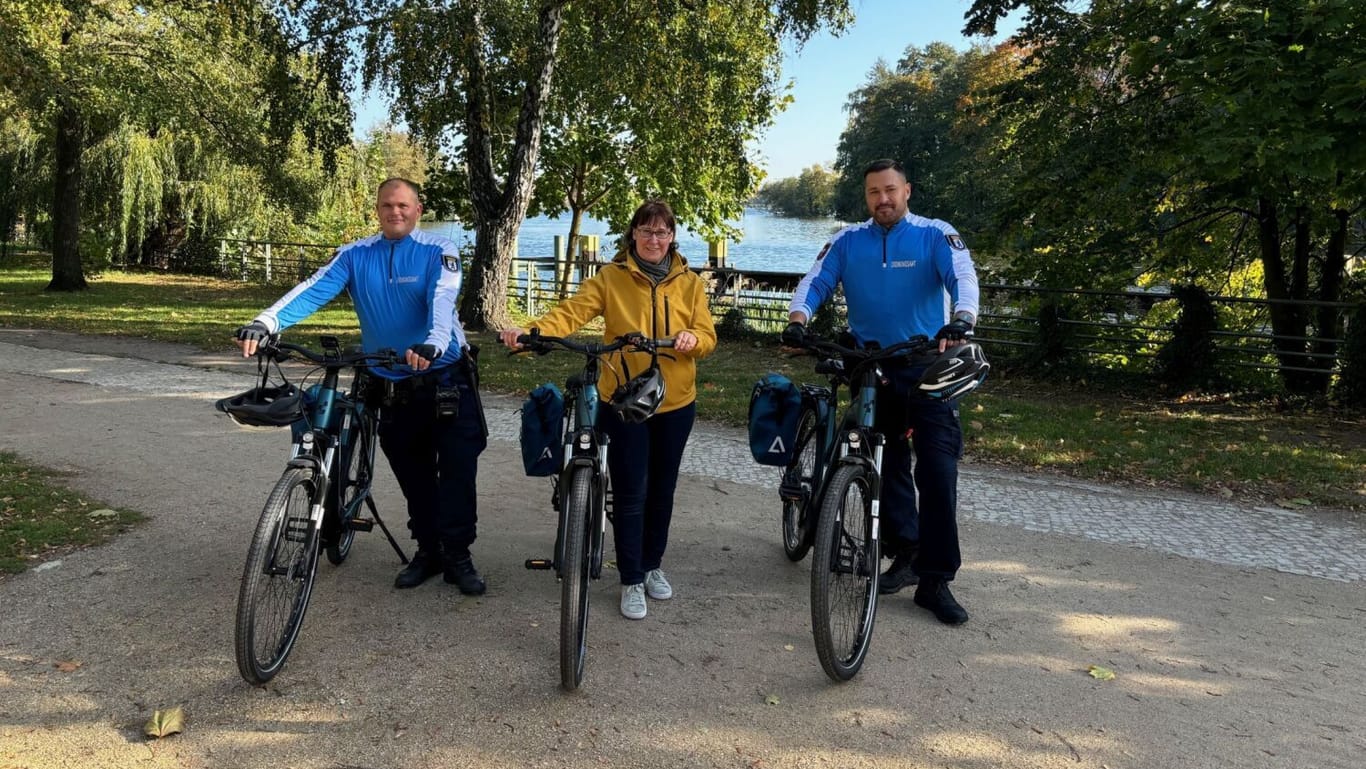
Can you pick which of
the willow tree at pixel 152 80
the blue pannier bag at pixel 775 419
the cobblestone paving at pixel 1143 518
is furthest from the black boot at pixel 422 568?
the willow tree at pixel 152 80

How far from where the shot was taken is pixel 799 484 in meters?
4.59

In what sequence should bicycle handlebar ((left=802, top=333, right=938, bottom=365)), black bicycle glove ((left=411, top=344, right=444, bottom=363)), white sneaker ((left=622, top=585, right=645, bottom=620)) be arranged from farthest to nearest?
white sneaker ((left=622, top=585, right=645, bottom=620)) → bicycle handlebar ((left=802, top=333, right=938, bottom=365)) → black bicycle glove ((left=411, top=344, right=444, bottom=363))

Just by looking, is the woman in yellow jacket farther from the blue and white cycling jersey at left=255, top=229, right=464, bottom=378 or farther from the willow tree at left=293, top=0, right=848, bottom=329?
the willow tree at left=293, top=0, right=848, bottom=329

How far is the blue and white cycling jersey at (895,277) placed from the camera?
156 inches

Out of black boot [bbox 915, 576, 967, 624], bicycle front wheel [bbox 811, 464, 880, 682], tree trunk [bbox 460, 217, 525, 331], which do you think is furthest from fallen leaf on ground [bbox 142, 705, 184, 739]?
tree trunk [bbox 460, 217, 525, 331]

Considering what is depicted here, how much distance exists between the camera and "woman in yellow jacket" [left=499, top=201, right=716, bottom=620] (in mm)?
3889

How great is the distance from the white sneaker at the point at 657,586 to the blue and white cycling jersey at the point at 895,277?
1.35m

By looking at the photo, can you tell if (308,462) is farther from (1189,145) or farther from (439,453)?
(1189,145)

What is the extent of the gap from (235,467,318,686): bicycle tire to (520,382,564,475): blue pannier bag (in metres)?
0.87

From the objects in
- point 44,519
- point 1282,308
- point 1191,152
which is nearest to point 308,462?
point 44,519

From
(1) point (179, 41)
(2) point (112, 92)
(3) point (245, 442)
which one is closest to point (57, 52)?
(2) point (112, 92)

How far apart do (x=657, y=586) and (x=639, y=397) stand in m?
1.12

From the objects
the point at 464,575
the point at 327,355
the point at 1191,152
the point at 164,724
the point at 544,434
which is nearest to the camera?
the point at 164,724

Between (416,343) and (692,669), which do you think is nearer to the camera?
(692,669)
